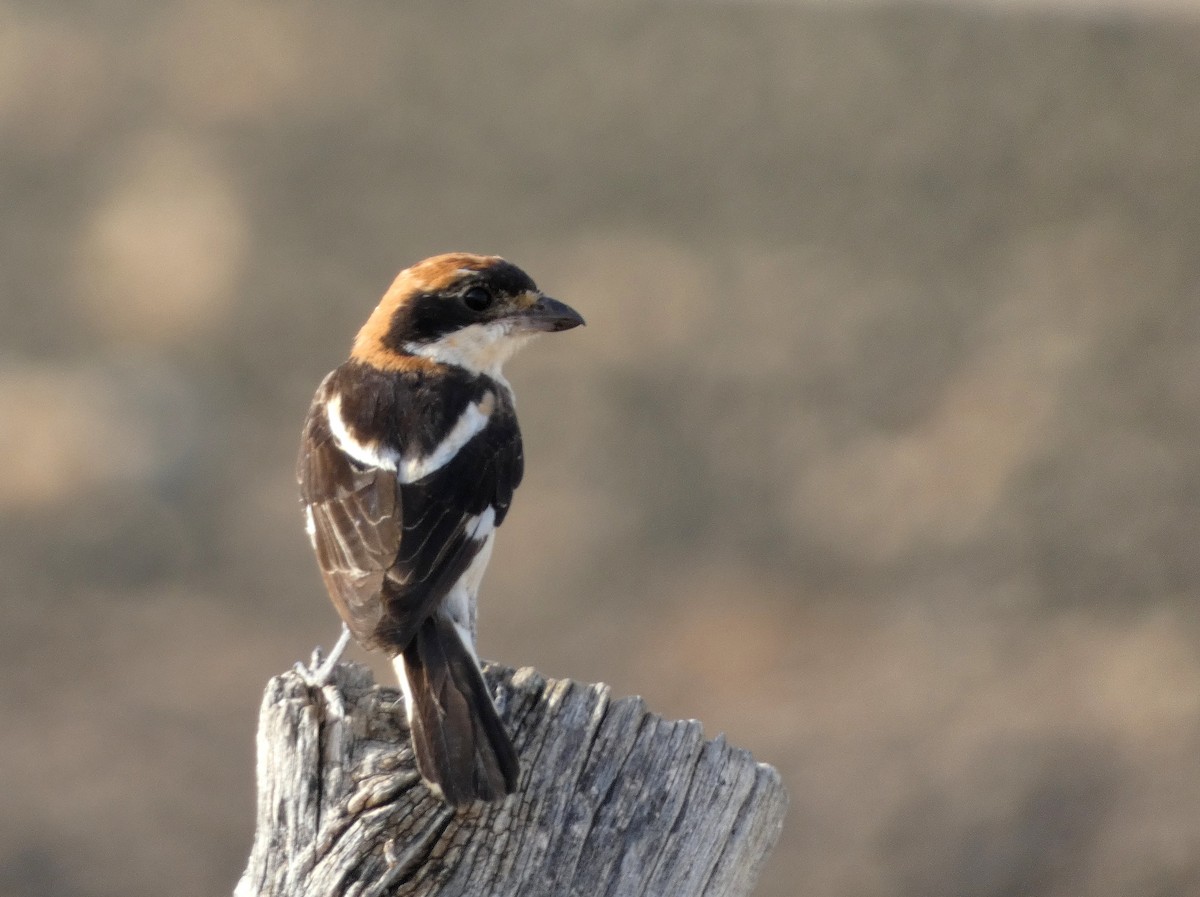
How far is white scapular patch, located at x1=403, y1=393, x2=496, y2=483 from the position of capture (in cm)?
533

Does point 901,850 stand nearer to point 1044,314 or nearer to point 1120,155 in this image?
point 1044,314

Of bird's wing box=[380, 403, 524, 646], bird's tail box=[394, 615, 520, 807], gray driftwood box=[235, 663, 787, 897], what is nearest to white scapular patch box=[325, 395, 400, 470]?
bird's wing box=[380, 403, 524, 646]

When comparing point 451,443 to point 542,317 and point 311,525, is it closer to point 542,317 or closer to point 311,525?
point 311,525

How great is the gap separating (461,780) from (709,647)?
7.33 meters

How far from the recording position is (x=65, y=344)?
13109 millimetres

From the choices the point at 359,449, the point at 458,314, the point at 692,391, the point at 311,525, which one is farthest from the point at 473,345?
the point at 692,391

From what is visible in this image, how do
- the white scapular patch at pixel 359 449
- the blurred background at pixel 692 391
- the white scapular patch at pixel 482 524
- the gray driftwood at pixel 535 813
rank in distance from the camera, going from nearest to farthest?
the gray driftwood at pixel 535 813, the white scapular patch at pixel 482 524, the white scapular patch at pixel 359 449, the blurred background at pixel 692 391

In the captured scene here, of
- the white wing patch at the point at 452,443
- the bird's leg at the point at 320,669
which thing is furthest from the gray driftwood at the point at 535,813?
the white wing patch at the point at 452,443

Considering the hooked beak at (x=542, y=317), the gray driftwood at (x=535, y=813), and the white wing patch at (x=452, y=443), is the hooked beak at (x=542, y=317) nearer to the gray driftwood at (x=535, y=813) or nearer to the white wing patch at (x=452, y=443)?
the white wing patch at (x=452, y=443)

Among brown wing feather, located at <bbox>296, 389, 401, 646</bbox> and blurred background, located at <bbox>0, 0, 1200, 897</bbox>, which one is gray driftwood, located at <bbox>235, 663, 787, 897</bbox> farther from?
blurred background, located at <bbox>0, 0, 1200, 897</bbox>

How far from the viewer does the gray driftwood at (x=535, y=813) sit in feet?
12.3

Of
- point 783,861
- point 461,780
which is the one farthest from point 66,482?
point 461,780

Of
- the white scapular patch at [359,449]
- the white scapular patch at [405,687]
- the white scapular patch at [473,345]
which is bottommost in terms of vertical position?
the white scapular patch at [405,687]

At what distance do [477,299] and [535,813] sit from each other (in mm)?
2509
